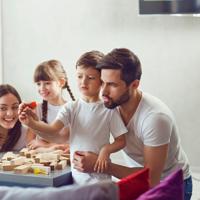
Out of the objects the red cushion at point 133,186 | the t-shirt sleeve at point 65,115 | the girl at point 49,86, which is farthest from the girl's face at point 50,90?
the red cushion at point 133,186

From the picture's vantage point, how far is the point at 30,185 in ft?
5.79

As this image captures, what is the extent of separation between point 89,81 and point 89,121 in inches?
6.3

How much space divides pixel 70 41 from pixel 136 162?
65.9 inches

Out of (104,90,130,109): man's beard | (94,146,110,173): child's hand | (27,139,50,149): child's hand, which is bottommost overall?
(27,139,50,149): child's hand

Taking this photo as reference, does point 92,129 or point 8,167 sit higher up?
point 92,129

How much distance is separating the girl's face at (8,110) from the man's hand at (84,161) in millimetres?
668

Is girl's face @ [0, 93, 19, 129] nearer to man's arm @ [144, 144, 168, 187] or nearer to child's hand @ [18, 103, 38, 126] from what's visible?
child's hand @ [18, 103, 38, 126]

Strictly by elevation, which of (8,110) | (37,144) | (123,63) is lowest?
(37,144)

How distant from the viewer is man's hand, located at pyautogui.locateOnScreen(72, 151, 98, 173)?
1.75 meters

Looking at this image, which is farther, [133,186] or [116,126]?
[116,126]

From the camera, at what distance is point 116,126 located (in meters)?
1.86

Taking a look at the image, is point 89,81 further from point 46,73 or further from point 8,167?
point 46,73

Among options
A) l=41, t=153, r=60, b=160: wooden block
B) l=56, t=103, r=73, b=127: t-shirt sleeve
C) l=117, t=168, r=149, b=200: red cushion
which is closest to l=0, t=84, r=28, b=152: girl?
l=41, t=153, r=60, b=160: wooden block

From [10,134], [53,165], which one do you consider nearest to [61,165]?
[53,165]
